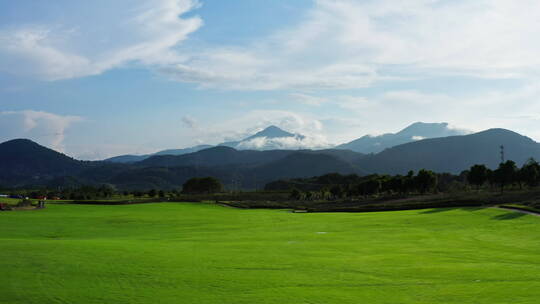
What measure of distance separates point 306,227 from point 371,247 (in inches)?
726

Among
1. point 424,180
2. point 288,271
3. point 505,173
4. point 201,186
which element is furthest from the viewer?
point 201,186

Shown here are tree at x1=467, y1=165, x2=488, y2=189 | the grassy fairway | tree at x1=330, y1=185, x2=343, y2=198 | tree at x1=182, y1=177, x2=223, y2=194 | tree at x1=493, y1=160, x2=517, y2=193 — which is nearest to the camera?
the grassy fairway

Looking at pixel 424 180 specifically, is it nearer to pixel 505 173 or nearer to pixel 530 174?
pixel 505 173

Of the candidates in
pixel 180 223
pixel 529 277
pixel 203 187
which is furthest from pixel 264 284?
pixel 203 187

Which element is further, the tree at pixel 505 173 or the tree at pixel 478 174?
the tree at pixel 478 174

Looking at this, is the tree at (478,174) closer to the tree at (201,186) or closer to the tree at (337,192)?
the tree at (337,192)

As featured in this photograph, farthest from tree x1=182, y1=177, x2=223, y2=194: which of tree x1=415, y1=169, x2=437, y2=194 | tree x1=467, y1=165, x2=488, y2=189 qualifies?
tree x1=467, y1=165, x2=488, y2=189

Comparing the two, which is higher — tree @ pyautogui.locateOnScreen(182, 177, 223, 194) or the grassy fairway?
tree @ pyautogui.locateOnScreen(182, 177, 223, 194)

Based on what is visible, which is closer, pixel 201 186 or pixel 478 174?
pixel 478 174

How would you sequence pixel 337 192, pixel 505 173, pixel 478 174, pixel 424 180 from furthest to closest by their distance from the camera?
pixel 337 192
pixel 424 180
pixel 478 174
pixel 505 173

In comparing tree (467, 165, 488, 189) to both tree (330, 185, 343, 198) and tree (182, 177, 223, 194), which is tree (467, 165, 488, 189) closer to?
tree (330, 185, 343, 198)

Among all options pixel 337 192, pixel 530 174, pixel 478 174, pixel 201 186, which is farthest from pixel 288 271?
pixel 201 186

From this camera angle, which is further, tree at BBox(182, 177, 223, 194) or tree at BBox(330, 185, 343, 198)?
tree at BBox(182, 177, 223, 194)

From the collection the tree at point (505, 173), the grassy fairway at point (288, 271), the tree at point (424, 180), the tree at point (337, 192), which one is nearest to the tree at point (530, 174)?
the tree at point (505, 173)
